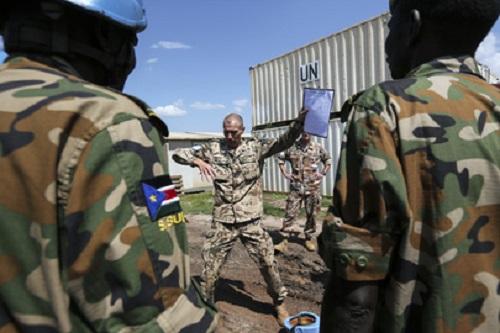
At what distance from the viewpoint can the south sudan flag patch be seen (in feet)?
2.66

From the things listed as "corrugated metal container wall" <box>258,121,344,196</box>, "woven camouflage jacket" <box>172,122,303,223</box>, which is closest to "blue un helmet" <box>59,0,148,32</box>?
"woven camouflage jacket" <box>172,122,303,223</box>

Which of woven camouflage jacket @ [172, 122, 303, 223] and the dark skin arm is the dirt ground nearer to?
woven camouflage jacket @ [172, 122, 303, 223]

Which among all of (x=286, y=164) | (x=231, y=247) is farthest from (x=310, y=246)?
(x=286, y=164)

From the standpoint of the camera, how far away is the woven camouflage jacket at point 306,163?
6102 mm

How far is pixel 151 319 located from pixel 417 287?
30.2 inches

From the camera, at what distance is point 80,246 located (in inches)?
28.8

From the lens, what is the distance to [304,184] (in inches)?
241

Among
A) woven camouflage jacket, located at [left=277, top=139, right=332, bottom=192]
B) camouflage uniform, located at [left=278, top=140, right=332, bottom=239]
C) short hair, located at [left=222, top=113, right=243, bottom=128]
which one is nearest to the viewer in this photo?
short hair, located at [left=222, top=113, right=243, bottom=128]

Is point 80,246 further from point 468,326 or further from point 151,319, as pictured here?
point 468,326

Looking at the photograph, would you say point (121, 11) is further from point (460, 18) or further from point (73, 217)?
point (460, 18)

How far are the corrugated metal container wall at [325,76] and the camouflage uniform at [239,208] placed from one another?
532cm

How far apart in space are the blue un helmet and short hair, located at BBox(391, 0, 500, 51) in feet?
2.87

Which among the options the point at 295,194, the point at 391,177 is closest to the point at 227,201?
the point at 295,194

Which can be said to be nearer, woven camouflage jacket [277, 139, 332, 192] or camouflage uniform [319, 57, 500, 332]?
camouflage uniform [319, 57, 500, 332]
